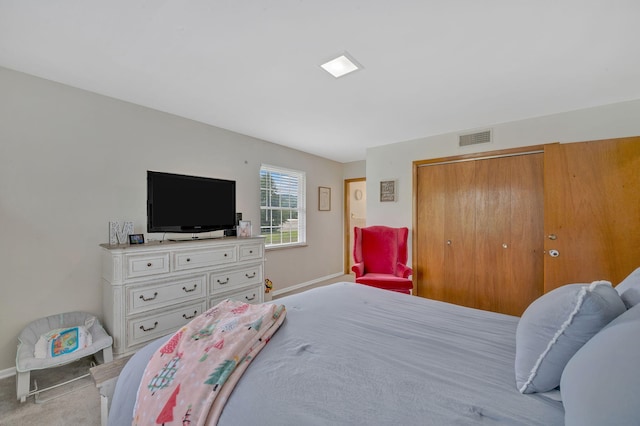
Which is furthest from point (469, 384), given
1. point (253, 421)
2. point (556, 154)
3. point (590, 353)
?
point (556, 154)

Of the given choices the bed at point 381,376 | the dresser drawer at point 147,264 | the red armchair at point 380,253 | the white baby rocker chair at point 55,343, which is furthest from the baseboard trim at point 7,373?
the red armchair at point 380,253

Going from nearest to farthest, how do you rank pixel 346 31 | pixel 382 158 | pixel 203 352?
1. pixel 203 352
2. pixel 346 31
3. pixel 382 158

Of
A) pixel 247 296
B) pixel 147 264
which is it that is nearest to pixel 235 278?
pixel 247 296

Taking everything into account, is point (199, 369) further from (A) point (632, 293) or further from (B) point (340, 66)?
(B) point (340, 66)

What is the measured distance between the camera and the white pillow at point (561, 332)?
0.83 m

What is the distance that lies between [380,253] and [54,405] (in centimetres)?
336

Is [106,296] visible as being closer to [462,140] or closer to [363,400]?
[363,400]

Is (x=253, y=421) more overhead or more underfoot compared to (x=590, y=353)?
more underfoot

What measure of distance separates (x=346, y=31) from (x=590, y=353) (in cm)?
184

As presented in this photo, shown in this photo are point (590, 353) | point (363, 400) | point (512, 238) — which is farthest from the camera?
point (512, 238)

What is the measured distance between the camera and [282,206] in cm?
440

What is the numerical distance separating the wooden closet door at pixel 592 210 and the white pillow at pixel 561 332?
218 cm

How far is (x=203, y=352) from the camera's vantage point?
105 cm

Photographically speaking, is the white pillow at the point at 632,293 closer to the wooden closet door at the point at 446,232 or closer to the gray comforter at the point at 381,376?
the gray comforter at the point at 381,376
